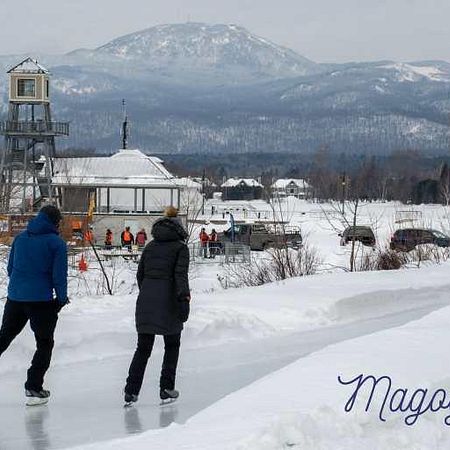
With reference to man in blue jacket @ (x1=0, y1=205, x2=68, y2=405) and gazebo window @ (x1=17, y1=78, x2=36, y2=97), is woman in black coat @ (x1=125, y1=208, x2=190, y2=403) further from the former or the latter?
gazebo window @ (x1=17, y1=78, x2=36, y2=97)

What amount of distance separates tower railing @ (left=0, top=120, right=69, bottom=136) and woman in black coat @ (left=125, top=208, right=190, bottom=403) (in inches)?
2158

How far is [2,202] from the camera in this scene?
47062 mm

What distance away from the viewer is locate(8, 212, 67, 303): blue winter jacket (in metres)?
8.27

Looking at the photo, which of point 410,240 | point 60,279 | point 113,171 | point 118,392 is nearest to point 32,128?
point 113,171

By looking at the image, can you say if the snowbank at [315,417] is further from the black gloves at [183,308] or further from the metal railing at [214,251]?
the metal railing at [214,251]

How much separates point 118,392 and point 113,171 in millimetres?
58351

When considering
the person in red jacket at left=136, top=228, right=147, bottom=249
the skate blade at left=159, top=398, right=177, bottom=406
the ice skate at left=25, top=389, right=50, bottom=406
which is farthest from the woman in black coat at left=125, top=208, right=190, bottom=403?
the person in red jacket at left=136, top=228, right=147, bottom=249

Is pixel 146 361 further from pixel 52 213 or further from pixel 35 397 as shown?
pixel 52 213

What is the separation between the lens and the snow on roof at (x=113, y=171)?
64688 millimetres

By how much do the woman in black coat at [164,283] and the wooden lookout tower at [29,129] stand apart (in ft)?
171

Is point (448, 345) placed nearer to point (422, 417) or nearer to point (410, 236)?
point (422, 417)

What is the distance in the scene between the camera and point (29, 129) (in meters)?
62.4

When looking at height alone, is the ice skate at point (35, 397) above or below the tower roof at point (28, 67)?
below

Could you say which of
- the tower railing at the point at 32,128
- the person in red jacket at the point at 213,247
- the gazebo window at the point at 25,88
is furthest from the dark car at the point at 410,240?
the gazebo window at the point at 25,88
